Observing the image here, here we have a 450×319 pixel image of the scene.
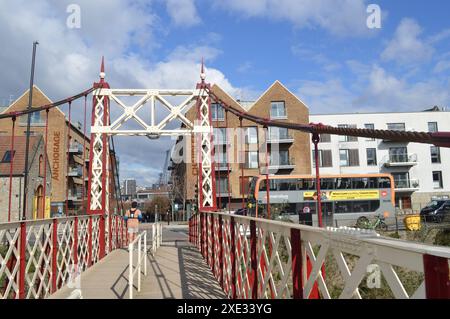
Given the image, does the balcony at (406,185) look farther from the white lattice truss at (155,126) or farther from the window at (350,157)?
the white lattice truss at (155,126)

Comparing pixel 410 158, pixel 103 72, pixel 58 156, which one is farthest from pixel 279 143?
pixel 103 72

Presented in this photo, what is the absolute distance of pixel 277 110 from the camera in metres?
41.9

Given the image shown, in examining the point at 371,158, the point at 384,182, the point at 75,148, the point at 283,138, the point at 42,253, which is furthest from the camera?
the point at 371,158

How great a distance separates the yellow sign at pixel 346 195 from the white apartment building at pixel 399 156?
50.6 feet

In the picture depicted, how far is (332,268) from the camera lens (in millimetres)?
3600

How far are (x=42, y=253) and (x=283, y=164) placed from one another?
3509 centimetres

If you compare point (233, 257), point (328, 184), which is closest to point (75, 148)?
point (328, 184)

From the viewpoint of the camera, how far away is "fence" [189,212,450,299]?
1.89 metres

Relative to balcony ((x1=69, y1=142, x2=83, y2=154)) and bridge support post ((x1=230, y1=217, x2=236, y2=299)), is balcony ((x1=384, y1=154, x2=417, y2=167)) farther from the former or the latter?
bridge support post ((x1=230, y1=217, x2=236, y2=299))

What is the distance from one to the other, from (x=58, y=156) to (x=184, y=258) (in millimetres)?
32512

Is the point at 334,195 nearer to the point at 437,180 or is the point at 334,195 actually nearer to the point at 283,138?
the point at 283,138

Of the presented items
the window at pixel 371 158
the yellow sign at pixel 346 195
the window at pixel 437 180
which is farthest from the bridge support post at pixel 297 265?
the window at pixel 437 180

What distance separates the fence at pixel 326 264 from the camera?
6.21 ft
